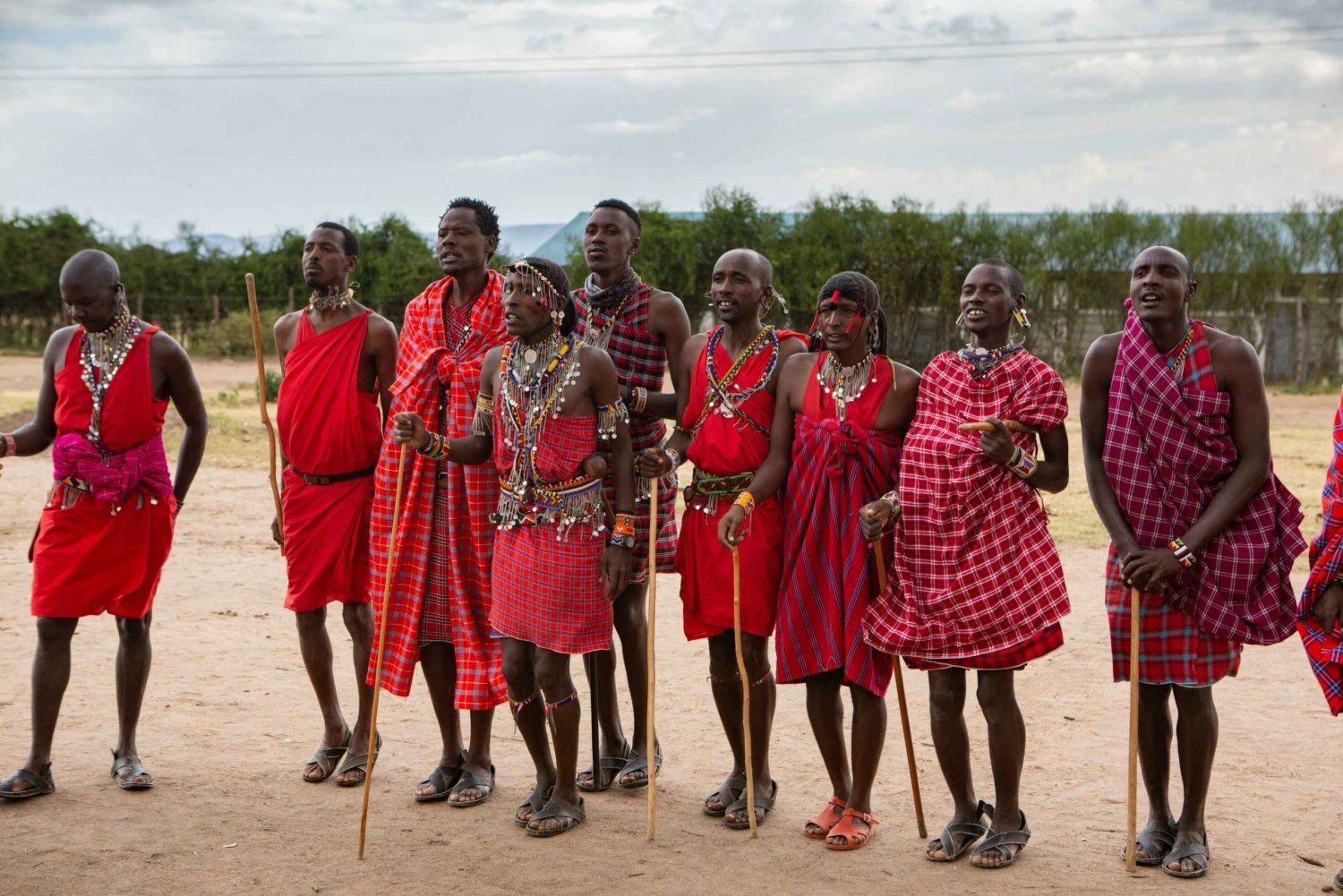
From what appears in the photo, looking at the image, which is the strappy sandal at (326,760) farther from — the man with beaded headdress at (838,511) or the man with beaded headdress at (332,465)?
the man with beaded headdress at (838,511)

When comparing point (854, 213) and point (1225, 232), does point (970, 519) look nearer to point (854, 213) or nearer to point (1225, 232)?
point (854, 213)

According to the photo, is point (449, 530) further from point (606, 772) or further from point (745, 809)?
point (745, 809)

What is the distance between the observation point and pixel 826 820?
15.4ft

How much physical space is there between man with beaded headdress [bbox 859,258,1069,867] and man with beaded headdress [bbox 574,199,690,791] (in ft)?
3.80

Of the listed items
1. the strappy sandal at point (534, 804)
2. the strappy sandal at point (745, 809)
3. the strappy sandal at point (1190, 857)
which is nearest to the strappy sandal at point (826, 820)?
the strappy sandal at point (745, 809)

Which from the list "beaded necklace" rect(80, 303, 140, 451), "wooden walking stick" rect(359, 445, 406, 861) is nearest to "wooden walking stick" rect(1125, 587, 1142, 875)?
"wooden walking stick" rect(359, 445, 406, 861)

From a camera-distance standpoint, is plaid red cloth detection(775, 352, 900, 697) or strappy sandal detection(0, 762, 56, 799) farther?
strappy sandal detection(0, 762, 56, 799)

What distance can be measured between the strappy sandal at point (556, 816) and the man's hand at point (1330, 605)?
262cm

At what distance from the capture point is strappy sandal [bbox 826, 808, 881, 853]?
4.55 metres

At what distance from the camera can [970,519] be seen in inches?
172

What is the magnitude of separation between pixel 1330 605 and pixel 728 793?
217cm

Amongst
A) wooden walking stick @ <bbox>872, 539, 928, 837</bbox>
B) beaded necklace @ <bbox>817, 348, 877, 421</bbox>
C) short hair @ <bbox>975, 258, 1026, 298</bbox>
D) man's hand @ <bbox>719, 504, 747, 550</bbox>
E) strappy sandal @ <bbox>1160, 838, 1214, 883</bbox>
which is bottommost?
strappy sandal @ <bbox>1160, 838, 1214, 883</bbox>

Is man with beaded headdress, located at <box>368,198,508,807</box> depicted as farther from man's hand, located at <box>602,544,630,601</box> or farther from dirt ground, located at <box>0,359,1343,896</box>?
man's hand, located at <box>602,544,630,601</box>

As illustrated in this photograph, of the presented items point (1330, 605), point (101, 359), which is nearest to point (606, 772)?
point (101, 359)
